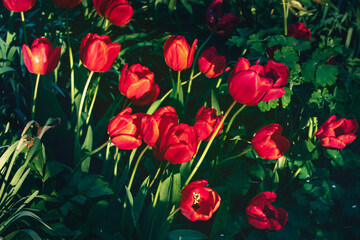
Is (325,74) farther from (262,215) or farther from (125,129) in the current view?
(125,129)

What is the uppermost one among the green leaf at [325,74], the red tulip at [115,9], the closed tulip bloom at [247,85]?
the red tulip at [115,9]

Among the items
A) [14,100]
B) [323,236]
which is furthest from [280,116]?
[14,100]

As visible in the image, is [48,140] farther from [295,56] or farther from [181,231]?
[295,56]

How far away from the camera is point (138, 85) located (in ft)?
3.77

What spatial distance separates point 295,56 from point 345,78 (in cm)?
45

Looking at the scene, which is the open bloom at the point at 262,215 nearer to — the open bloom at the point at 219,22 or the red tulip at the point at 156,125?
the red tulip at the point at 156,125

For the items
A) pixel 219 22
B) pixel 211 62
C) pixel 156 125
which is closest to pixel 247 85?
pixel 156 125

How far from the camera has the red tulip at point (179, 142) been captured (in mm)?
987

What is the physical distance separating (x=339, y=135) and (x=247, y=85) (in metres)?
0.52

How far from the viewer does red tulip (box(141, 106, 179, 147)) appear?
1.01 m

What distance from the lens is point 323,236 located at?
4.70ft

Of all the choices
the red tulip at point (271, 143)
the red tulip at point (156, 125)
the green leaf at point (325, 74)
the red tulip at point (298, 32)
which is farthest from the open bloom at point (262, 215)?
the red tulip at point (298, 32)

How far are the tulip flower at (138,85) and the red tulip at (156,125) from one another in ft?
0.44

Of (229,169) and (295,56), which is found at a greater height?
(295,56)
